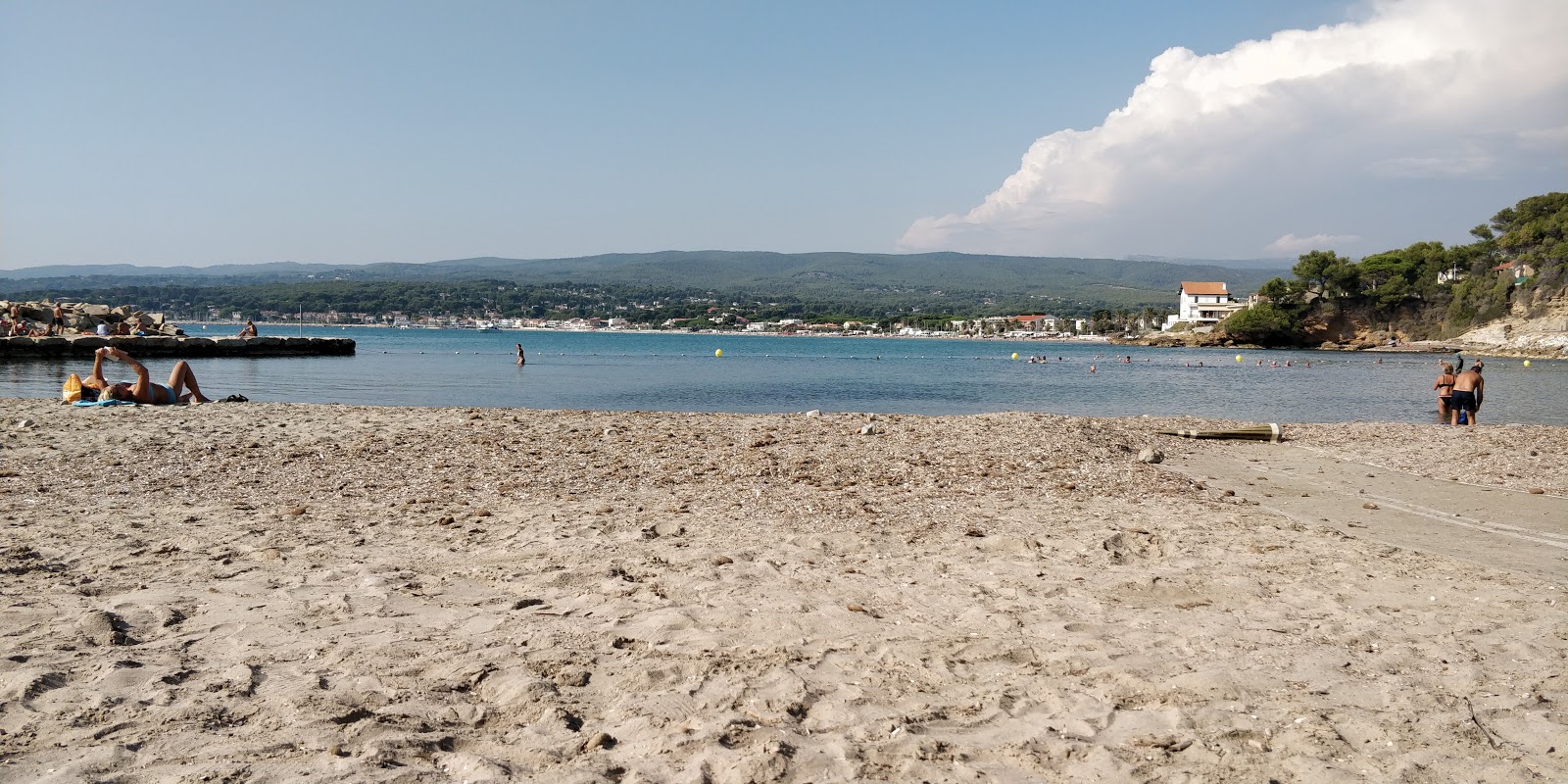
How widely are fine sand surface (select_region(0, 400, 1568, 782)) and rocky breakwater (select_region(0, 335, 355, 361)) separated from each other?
31.7 metres

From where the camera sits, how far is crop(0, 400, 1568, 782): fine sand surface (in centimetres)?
375

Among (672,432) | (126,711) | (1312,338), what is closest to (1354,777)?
(126,711)

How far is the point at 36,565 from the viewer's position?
5996 mm

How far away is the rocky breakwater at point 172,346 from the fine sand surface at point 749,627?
31.7 meters

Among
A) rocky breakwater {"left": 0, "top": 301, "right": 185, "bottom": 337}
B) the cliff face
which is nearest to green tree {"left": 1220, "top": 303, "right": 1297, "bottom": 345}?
the cliff face

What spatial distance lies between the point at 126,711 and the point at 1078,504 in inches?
293

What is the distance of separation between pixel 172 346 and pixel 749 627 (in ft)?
192

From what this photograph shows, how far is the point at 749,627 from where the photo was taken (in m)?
5.24

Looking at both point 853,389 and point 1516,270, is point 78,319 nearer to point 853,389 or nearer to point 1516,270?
point 853,389

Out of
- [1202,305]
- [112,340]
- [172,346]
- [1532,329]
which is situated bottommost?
[1532,329]

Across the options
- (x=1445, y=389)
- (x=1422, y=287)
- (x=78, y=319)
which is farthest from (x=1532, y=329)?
(x=78, y=319)

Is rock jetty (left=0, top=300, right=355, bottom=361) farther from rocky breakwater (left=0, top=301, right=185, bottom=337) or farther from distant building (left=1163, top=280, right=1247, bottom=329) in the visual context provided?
distant building (left=1163, top=280, right=1247, bottom=329)

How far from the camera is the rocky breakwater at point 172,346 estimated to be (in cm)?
4238

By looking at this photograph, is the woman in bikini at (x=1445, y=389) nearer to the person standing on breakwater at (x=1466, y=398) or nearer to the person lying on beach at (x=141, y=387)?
the person standing on breakwater at (x=1466, y=398)
